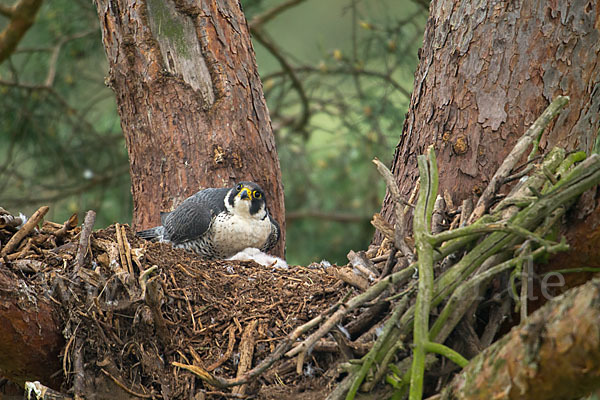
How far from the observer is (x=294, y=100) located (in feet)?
19.6

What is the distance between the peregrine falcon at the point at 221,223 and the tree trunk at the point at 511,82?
120 centimetres

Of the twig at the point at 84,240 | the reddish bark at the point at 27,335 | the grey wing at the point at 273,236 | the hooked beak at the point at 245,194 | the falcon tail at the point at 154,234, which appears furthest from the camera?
the grey wing at the point at 273,236

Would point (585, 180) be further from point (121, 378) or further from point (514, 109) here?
point (121, 378)

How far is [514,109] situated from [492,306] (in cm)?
88

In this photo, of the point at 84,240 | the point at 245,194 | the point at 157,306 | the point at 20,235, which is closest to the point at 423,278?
the point at 157,306

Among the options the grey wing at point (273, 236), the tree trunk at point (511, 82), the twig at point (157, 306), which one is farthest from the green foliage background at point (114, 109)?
the twig at point (157, 306)

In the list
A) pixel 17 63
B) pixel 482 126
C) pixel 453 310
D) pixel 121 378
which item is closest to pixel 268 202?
pixel 482 126

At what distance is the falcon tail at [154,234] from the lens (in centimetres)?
349

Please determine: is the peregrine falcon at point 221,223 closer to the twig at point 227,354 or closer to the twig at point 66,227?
the twig at point 66,227

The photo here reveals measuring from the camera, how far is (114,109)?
228 inches

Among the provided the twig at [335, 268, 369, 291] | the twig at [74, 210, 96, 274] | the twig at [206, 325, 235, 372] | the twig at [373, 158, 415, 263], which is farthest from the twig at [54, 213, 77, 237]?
the twig at [373, 158, 415, 263]

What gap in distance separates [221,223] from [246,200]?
0.26 metres

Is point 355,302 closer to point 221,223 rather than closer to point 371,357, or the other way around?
A: point 371,357

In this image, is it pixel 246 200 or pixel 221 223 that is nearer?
pixel 246 200
